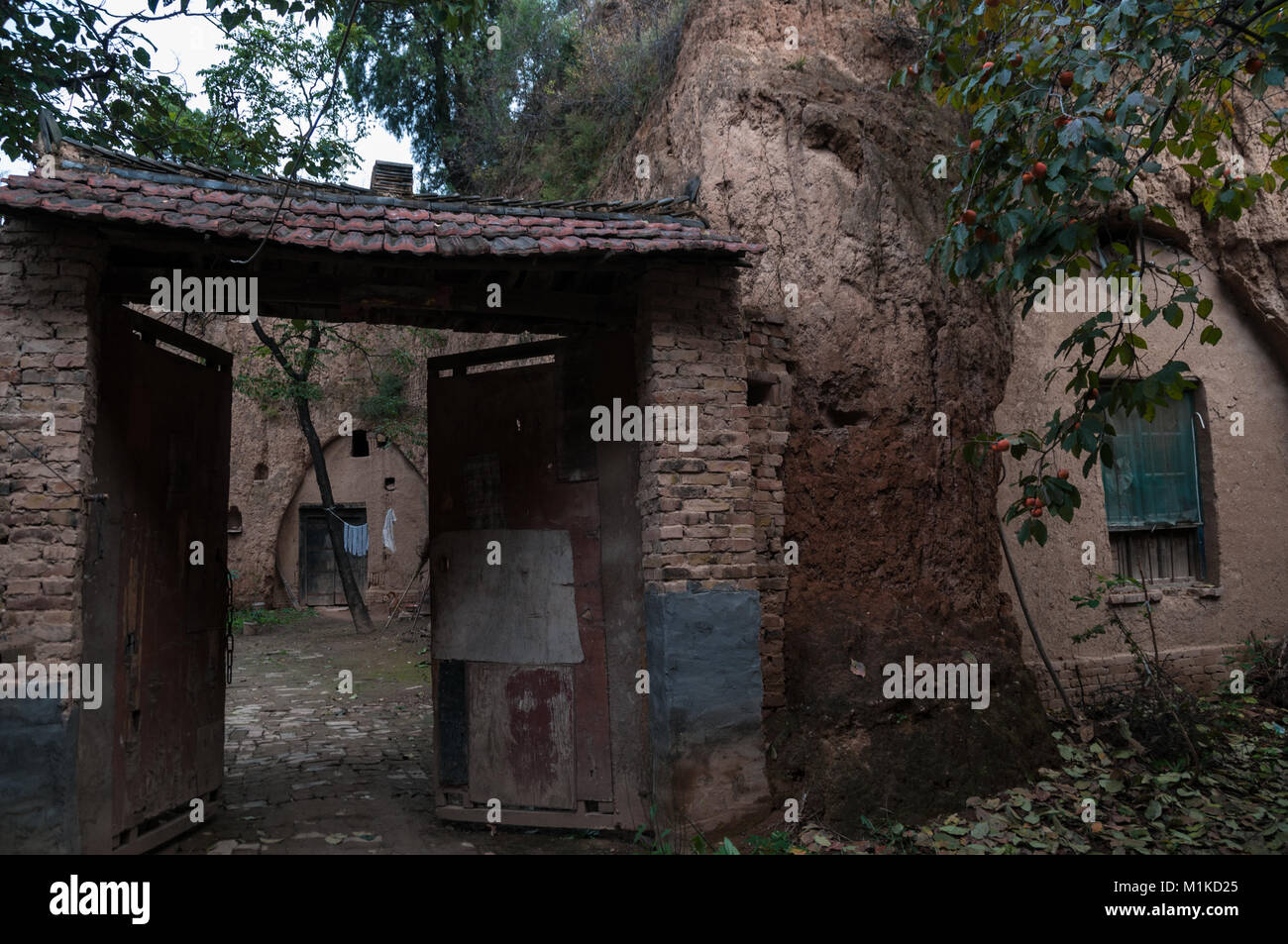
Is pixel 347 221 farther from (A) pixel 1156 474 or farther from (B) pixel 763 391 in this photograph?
(A) pixel 1156 474

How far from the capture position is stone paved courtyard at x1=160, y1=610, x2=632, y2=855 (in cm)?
565

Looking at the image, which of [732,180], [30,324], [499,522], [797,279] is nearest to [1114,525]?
[797,279]

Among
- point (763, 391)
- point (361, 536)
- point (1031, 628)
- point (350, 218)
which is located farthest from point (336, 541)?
point (1031, 628)

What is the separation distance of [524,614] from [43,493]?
2.98 metres

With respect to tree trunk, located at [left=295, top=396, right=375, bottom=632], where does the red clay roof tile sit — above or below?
above

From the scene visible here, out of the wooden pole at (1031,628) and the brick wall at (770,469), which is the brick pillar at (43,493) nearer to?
the brick wall at (770,469)

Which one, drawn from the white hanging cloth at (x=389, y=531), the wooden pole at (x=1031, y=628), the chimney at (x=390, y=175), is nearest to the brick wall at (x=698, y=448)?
the wooden pole at (x=1031, y=628)

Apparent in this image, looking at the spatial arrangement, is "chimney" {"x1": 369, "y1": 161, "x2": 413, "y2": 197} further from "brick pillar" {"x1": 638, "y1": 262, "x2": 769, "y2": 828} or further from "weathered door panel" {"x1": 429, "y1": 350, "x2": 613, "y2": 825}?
"brick pillar" {"x1": 638, "y1": 262, "x2": 769, "y2": 828}

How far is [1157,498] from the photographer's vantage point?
869 cm

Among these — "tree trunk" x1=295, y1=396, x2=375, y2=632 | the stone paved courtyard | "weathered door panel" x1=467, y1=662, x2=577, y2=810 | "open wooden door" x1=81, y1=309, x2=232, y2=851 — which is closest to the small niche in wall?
"weathered door panel" x1=467, y1=662, x2=577, y2=810

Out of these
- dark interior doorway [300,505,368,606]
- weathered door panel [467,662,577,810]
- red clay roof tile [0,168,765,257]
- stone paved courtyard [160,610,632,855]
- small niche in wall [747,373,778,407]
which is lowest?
stone paved courtyard [160,610,632,855]

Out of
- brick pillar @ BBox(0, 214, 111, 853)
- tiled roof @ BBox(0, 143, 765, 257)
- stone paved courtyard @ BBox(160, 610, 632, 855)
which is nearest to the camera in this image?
brick pillar @ BBox(0, 214, 111, 853)

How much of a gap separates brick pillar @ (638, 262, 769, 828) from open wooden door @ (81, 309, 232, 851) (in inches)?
128

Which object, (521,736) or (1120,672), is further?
(1120,672)
